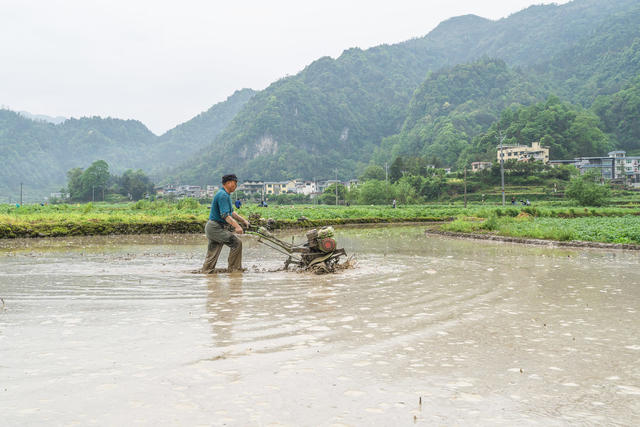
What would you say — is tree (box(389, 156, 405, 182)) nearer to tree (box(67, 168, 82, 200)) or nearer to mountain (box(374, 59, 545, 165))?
mountain (box(374, 59, 545, 165))

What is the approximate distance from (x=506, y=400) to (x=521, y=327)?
2456 millimetres

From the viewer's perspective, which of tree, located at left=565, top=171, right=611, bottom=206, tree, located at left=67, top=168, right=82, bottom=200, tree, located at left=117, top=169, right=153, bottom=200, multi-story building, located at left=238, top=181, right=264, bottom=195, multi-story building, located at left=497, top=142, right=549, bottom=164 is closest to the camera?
tree, located at left=565, top=171, right=611, bottom=206

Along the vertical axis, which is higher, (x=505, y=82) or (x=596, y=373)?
(x=505, y=82)


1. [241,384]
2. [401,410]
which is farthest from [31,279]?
[401,410]

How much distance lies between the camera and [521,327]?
615 centimetres

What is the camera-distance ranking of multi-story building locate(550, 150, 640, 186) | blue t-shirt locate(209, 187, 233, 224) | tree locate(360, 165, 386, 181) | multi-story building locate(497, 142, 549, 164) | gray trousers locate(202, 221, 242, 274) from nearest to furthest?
blue t-shirt locate(209, 187, 233, 224), gray trousers locate(202, 221, 242, 274), multi-story building locate(550, 150, 640, 186), multi-story building locate(497, 142, 549, 164), tree locate(360, 165, 386, 181)

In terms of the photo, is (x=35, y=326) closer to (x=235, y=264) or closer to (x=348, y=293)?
(x=348, y=293)

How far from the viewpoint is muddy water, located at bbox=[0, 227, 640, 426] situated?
12.2 feet

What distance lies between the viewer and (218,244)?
10977 mm

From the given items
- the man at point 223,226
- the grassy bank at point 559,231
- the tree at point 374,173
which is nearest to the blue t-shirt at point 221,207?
the man at point 223,226

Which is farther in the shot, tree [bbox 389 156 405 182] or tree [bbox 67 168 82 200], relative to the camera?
tree [bbox 67 168 82 200]

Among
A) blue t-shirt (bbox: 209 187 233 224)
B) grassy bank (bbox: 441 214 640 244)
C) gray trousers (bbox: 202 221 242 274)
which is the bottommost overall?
grassy bank (bbox: 441 214 640 244)

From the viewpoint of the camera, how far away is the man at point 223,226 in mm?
10375

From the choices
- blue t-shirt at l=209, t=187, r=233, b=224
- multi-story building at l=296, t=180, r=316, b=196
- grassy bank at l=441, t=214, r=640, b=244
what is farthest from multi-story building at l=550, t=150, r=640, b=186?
blue t-shirt at l=209, t=187, r=233, b=224
